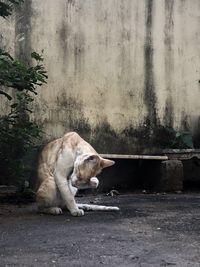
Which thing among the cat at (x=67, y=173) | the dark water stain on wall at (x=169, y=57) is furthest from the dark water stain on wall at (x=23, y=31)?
the dark water stain on wall at (x=169, y=57)

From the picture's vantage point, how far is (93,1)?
8109 mm

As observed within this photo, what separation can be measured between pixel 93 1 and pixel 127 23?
69 centimetres

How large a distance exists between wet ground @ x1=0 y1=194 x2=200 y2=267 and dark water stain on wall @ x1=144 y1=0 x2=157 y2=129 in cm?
250

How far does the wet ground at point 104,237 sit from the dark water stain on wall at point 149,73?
250 cm

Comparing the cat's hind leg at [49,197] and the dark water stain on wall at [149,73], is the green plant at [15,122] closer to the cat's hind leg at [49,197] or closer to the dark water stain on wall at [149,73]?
the cat's hind leg at [49,197]

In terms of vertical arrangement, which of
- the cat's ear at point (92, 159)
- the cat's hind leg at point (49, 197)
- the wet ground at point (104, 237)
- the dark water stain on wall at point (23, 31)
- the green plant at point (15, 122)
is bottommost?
the wet ground at point (104, 237)

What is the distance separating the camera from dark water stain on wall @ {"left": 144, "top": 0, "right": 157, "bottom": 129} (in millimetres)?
8555

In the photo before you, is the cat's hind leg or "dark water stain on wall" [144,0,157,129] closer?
the cat's hind leg

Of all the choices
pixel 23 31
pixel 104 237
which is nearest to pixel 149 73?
pixel 23 31

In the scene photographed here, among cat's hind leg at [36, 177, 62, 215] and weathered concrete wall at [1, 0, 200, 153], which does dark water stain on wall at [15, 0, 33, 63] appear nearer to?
weathered concrete wall at [1, 0, 200, 153]

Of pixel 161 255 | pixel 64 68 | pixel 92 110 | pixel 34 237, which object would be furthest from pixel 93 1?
pixel 161 255

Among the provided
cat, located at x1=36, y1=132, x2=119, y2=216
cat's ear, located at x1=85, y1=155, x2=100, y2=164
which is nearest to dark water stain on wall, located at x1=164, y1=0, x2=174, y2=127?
cat, located at x1=36, y1=132, x2=119, y2=216

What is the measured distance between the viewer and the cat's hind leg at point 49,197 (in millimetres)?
5480

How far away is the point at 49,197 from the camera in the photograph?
548cm
